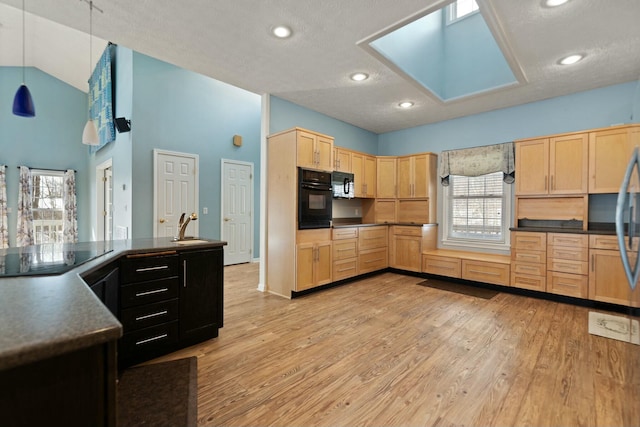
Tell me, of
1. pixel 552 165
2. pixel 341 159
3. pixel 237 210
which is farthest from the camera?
pixel 237 210

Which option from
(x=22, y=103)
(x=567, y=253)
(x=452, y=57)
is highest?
(x=452, y=57)

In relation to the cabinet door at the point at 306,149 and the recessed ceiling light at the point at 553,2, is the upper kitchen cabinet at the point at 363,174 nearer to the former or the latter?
the cabinet door at the point at 306,149

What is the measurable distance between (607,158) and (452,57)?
2319 millimetres

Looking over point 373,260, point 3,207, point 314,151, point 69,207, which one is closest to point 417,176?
point 373,260

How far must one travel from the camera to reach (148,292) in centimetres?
215

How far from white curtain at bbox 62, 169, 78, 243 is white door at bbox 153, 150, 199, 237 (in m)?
4.14

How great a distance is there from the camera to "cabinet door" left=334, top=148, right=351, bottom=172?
459cm

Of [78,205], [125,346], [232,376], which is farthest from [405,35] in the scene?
[78,205]

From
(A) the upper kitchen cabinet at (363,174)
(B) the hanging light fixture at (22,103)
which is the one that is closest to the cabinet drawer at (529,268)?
(A) the upper kitchen cabinet at (363,174)

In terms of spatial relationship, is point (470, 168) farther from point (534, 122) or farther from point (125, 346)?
point (125, 346)

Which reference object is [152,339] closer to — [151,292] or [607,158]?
[151,292]

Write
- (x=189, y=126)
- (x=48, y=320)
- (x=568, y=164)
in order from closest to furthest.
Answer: (x=48, y=320) → (x=568, y=164) → (x=189, y=126)

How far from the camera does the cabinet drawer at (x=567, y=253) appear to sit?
3.43m

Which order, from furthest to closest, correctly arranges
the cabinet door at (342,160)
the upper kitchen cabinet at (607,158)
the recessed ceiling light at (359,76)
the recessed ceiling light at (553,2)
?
the cabinet door at (342,160) < the recessed ceiling light at (359,76) < the upper kitchen cabinet at (607,158) < the recessed ceiling light at (553,2)
